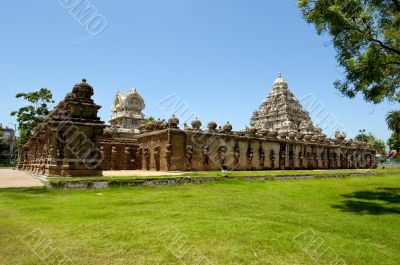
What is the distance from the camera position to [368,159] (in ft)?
184

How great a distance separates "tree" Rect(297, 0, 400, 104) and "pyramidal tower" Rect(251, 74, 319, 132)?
132 feet

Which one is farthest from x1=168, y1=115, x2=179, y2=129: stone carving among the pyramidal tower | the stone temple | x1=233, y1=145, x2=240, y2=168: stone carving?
the pyramidal tower

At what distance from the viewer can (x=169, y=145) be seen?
2720 cm

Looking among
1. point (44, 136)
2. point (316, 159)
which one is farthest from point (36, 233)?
point (316, 159)

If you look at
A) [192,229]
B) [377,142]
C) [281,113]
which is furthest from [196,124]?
[377,142]

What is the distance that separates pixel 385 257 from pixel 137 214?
639cm

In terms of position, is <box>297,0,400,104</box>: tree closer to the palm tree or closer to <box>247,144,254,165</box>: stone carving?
<box>247,144,254,165</box>: stone carving

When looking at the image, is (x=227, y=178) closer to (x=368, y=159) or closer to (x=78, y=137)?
(x=78, y=137)

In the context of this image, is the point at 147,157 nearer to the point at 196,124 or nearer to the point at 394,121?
the point at 196,124

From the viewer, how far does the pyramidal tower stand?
59412 millimetres

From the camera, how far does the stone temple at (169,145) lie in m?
19.5

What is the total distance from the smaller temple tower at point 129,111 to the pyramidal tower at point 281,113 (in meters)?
23.0

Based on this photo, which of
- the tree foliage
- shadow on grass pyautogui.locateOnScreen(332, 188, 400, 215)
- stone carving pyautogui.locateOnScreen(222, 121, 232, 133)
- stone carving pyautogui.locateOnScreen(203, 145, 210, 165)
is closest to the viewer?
shadow on grass pyautogui.locateOnScreen(332, 188, 400, 215)

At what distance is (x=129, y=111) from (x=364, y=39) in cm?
5204
